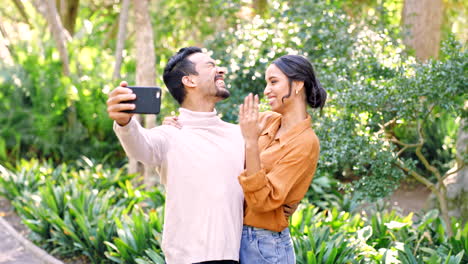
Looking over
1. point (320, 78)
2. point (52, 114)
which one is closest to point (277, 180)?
point (320, 78)

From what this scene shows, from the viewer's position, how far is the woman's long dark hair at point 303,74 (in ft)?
10.4

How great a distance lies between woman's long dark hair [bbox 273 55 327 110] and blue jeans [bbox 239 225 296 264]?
0.69 m

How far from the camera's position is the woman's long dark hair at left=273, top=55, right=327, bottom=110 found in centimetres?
318

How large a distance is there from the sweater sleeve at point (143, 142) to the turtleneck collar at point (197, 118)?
0.14 meters

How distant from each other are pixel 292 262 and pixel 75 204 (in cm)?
478

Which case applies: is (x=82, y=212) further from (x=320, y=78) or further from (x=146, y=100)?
(x=146, y=100)

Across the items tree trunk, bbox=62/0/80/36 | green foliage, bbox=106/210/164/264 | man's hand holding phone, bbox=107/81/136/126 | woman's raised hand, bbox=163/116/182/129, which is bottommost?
green foliage, bbox=106/210/164/264

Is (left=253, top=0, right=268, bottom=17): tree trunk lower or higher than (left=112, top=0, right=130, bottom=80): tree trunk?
higher

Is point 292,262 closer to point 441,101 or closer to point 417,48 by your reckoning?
point 441,101

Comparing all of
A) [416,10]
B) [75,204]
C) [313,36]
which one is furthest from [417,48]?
[75,204]

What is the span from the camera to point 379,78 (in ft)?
21.4

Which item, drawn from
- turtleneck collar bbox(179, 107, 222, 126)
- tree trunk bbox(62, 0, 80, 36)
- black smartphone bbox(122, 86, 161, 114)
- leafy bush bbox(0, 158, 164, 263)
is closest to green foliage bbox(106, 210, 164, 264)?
leafy bush bbox(0, 158, 164, 263)

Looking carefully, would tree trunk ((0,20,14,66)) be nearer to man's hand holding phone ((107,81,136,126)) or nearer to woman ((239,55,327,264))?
woman ((239,55,327,264))

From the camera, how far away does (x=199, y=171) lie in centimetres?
314
